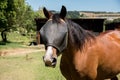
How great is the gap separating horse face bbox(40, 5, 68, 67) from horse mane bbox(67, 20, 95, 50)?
35 cm

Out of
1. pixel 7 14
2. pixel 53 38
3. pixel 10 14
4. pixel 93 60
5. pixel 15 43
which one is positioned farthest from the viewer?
pixel 10 14

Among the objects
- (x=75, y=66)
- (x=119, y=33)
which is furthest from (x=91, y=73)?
(x=119, y=33)

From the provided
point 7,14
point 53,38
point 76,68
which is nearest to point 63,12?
point 53,38

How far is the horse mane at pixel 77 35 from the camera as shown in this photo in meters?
4.77

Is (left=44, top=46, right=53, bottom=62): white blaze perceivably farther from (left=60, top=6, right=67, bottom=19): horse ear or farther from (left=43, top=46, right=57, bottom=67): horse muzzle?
(left=60, top=6, right=67, bottom=19): horse ear

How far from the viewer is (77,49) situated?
4.99m

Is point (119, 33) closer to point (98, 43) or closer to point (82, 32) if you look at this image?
point (98, 43)

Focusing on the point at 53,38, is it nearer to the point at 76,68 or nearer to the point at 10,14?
the point at 76,68

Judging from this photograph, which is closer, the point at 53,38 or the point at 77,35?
the point at 53,38

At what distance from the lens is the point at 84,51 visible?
511cm

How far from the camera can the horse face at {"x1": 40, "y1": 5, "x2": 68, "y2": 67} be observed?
4141 mm

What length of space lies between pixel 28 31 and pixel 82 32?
210 feet

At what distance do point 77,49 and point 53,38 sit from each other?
33.9 inches

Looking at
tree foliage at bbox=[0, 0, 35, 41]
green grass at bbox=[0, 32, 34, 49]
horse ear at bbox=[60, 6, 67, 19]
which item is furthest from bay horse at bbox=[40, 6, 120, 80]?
tree foliage at bbox=[0, 0, 35, 41]
